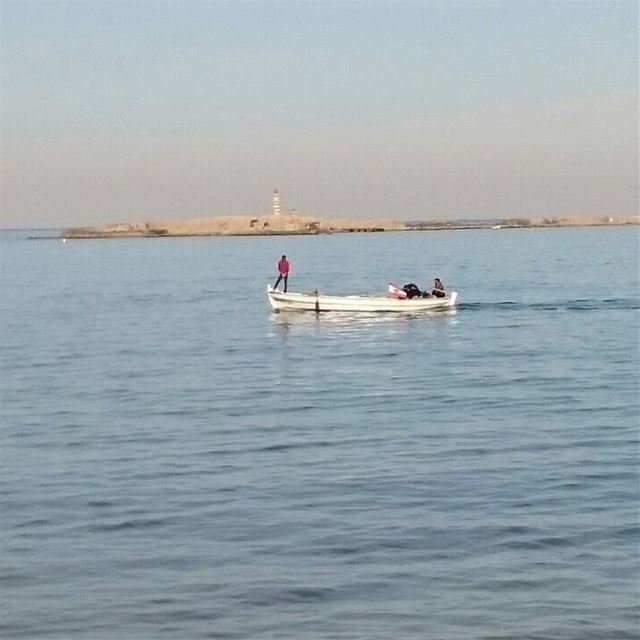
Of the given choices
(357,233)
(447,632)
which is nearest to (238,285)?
(447,632)

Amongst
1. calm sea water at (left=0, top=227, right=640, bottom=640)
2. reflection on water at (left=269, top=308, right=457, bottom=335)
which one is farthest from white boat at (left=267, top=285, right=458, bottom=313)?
calm sea water at (left=0, top=227, right=640, bottom=640)

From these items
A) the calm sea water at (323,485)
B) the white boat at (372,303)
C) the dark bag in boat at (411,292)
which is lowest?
the calm sea water at (323,485)

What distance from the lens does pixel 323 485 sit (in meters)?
17.4

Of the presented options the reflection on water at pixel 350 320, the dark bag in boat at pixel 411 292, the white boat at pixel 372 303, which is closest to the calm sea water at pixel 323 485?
the reflection on water at pixel 350 320

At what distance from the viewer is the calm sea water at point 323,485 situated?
1208cm

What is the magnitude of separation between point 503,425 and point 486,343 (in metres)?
15.7

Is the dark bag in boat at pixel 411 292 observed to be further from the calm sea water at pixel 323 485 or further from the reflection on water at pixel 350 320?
the calm sea water at pixel 323 485

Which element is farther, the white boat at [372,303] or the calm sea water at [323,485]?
the white boat at [372,303]

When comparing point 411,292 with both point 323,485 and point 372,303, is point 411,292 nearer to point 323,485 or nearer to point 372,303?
point 372,303

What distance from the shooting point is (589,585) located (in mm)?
12508

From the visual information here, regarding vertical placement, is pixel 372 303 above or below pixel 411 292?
below

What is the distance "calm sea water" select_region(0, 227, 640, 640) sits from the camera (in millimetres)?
12078

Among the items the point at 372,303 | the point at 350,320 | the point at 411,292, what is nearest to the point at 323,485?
the point at 350,320

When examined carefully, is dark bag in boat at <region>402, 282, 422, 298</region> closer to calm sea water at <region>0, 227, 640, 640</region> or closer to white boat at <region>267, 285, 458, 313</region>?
white boat at <region>267, 285, 458, 313</region>
